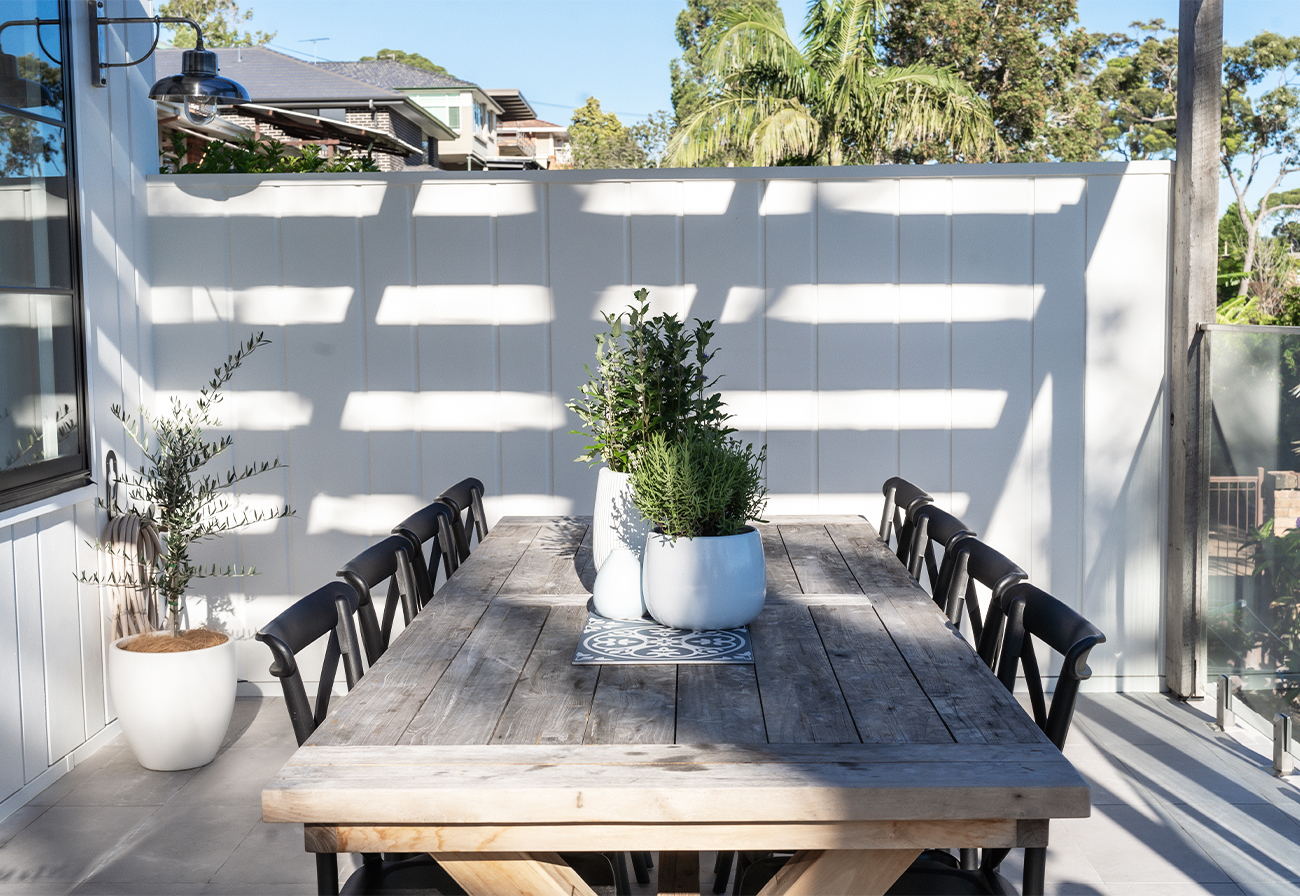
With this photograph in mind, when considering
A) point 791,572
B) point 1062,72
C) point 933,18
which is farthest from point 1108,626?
point 1062,72

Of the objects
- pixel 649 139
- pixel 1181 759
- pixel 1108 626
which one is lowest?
pixel 1181 759

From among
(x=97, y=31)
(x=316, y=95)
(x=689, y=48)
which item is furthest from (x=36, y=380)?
(x=689, y=48)

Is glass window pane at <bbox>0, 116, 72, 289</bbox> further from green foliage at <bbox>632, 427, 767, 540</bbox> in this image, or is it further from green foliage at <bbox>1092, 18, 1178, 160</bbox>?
green foliage at <bbox>1092, 18, 1178, 160</bbox>

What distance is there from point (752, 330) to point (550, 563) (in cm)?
155

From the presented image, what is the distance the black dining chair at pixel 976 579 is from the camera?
1986mm

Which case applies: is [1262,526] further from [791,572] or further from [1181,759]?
[791,572]

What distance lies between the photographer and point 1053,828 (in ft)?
8.98

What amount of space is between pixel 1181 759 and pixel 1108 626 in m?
0.69

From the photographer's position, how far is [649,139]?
133 feet

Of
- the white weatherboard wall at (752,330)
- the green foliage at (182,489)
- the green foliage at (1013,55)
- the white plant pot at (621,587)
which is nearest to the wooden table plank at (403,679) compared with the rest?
the white plant pot at (621,587)

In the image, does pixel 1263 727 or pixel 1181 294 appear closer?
pixel 1263 727

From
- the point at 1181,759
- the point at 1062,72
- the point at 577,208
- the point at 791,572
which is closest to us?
the point at 791,572

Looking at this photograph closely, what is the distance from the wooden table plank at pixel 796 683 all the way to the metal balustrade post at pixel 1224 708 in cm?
212

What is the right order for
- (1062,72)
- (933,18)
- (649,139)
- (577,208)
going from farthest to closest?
1. (649,139)
2. (1062,72)
3. (933,18)
4. (577,208)
